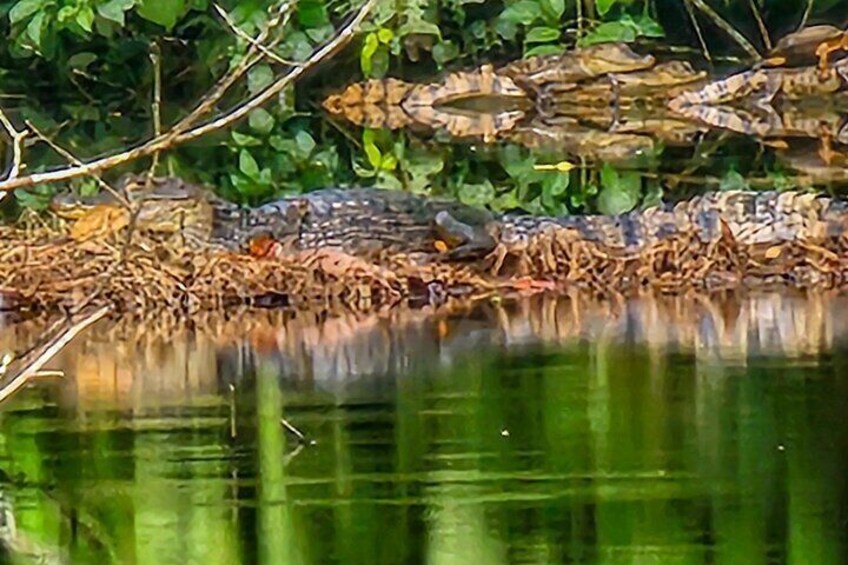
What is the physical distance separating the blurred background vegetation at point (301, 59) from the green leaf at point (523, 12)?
0.6 inches

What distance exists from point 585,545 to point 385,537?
0.99 ft

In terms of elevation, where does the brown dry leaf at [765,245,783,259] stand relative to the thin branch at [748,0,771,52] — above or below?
below

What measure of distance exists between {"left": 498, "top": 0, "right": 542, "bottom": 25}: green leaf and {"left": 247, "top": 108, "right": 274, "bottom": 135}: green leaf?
2.15 meters

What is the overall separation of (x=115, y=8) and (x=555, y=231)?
7301mm

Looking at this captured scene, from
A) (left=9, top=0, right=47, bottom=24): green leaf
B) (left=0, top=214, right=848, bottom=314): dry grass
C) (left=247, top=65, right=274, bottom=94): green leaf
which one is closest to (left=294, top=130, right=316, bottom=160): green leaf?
(left=247, top=65, right=274, bottom=94): green leaf

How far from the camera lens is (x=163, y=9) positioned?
13828 millimetres

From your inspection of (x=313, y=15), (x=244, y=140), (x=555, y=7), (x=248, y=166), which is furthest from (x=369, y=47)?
(x=248, y=166)

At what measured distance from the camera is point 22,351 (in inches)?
202

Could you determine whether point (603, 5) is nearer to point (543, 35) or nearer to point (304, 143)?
point (543, 35)

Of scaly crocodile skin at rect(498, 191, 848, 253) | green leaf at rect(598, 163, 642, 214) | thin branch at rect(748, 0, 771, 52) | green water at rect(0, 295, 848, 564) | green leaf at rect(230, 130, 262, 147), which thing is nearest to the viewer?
green water at rect(0, 295, 848, 564)

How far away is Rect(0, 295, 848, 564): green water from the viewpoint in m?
3.10

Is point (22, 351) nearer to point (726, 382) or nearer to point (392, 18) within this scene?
point (726, 382)

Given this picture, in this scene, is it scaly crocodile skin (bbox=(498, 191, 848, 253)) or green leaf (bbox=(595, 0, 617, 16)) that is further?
green leaf (bbox=(595, 0, 617, 16))

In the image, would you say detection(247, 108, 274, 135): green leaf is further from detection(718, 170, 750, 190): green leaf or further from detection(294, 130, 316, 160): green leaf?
detection(718, 170, 750, 190): green leaf
